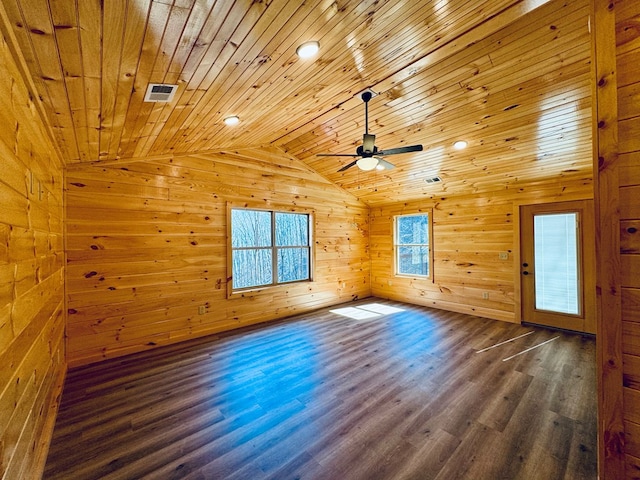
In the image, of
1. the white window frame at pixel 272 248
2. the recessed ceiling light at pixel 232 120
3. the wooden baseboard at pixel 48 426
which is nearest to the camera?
the wooden baseboard at pixel 48 426

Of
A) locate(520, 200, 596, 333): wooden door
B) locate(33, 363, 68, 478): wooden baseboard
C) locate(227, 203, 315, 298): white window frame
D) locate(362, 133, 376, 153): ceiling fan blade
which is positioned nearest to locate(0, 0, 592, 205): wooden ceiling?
locate(362, 133, 376, 153): ceiling fan blade

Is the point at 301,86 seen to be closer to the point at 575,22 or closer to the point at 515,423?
the point at 575,22

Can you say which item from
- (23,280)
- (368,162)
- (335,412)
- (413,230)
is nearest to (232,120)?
(368,162)

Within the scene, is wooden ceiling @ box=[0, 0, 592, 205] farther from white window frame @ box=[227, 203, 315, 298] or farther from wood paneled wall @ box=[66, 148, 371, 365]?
white window frame @ box=[227, 203, 315, 298]

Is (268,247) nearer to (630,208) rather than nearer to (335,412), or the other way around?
(335,412)

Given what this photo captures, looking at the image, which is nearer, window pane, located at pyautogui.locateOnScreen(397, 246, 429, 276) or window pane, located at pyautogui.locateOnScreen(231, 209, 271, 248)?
window pane, located at pyautogui.locateOnScreen(231, 209, 271, 248)

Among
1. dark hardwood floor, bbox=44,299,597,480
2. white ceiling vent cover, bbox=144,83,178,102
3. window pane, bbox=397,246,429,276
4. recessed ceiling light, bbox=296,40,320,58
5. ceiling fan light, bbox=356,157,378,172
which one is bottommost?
dark hardwood floor, bbox=44,299,597,480

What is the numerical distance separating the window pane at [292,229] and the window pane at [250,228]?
9.8 inches

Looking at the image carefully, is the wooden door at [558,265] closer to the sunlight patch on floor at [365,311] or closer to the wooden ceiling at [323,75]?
the wooden ceiling at [323,75]

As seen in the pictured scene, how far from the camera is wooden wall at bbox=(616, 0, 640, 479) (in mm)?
1111

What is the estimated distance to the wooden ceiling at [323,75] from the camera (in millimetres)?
1306

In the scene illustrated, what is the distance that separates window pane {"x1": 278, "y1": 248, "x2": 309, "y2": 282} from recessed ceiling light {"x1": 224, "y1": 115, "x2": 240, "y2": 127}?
263 cm

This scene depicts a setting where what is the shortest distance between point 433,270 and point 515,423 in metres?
3.85

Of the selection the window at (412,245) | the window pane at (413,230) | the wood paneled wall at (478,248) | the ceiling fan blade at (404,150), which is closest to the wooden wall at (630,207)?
the ceiling fan blade at (404,150)
